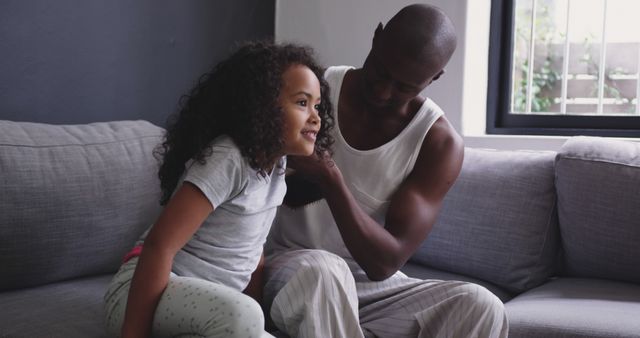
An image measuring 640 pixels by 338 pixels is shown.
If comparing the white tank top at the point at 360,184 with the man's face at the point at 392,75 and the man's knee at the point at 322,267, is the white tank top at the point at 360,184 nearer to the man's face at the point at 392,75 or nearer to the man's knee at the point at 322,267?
the man's face at the point at 392,75

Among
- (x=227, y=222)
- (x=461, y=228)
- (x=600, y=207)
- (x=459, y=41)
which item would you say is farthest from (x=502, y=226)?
(x=227, y=222)

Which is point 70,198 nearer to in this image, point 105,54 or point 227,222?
point 227,222

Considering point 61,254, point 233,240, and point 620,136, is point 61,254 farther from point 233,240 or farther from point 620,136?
point 620,136

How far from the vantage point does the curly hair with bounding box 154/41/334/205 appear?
57.1 inches

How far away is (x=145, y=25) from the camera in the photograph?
2453mm

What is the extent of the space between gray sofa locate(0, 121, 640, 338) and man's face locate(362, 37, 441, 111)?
0.56 metres

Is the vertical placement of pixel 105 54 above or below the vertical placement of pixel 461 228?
above

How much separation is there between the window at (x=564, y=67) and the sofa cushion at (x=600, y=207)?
2.12 ft

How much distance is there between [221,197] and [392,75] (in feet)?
1.89

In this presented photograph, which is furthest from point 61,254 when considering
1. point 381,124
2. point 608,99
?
point 608,99

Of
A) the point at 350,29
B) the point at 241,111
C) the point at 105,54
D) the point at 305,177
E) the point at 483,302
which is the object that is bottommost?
the point at 483,302

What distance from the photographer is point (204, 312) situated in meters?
1.29

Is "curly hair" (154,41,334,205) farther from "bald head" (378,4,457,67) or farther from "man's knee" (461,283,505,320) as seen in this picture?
"man's knee" (461,283,505,320)

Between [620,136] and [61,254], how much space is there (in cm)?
193
